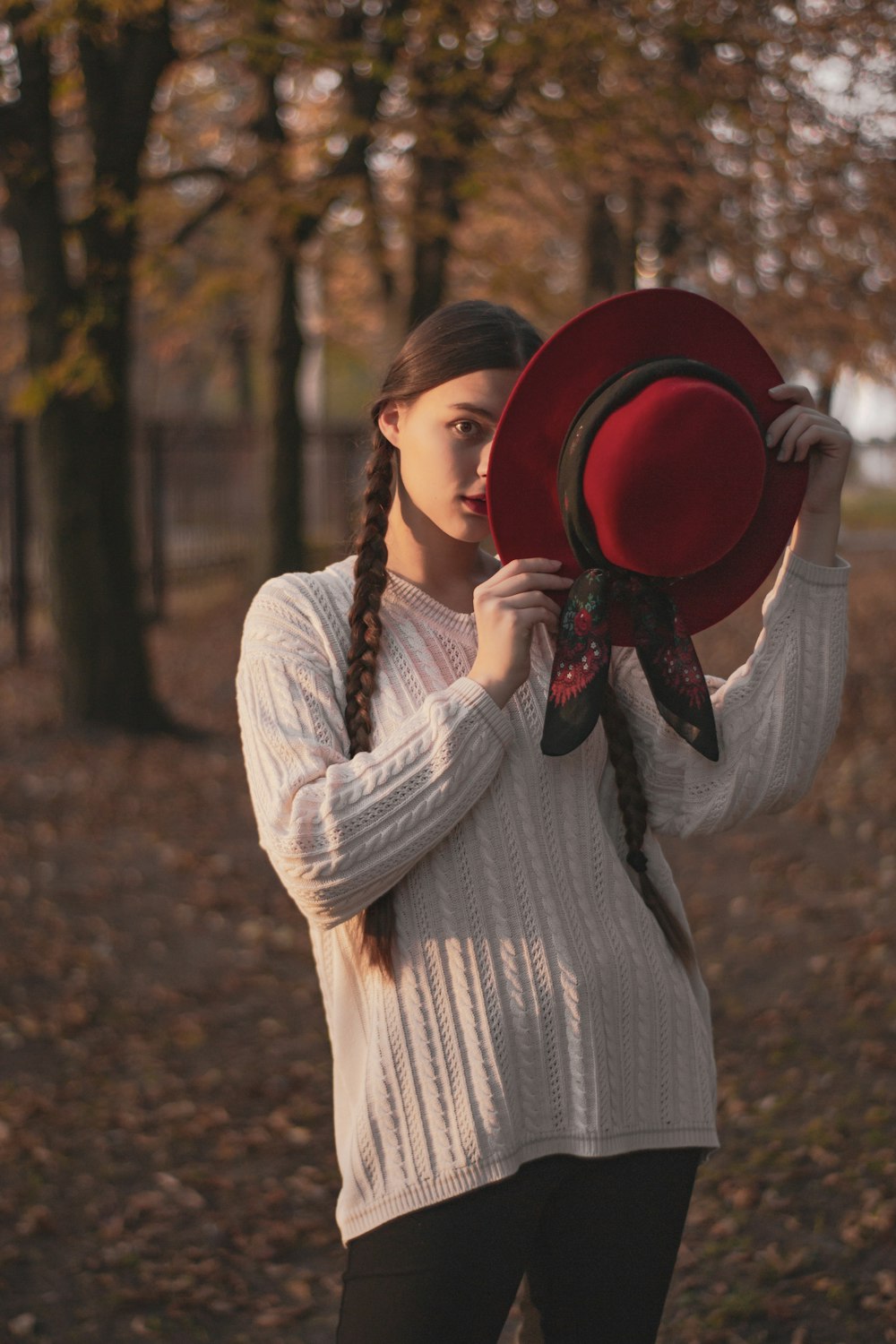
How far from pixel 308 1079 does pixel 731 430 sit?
12.8ft

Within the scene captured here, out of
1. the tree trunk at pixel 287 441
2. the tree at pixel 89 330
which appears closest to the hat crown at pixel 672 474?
the tree at pixel 89 330

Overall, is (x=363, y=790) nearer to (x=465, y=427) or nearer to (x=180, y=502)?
(x=465, y=427)

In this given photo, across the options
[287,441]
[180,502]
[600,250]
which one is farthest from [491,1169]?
[180,502]

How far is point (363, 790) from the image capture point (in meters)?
1.86

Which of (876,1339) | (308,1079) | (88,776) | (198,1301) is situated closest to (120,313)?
(88,776)

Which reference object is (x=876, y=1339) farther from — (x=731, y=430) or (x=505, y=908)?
(x=731, y=430)

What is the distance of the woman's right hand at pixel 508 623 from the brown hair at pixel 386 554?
8.5 inches

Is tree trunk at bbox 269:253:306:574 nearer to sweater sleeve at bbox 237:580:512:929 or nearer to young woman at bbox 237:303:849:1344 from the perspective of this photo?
young woman at bbox 237:303:849:1344

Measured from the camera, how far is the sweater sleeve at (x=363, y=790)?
1852 millimetres

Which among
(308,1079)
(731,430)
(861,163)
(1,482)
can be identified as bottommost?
(308,1079)

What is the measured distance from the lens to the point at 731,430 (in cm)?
185

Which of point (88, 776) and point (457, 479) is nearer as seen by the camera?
point (457, 479)

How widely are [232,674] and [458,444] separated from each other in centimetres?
1115

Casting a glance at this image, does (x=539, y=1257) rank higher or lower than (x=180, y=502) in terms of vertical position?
higher
